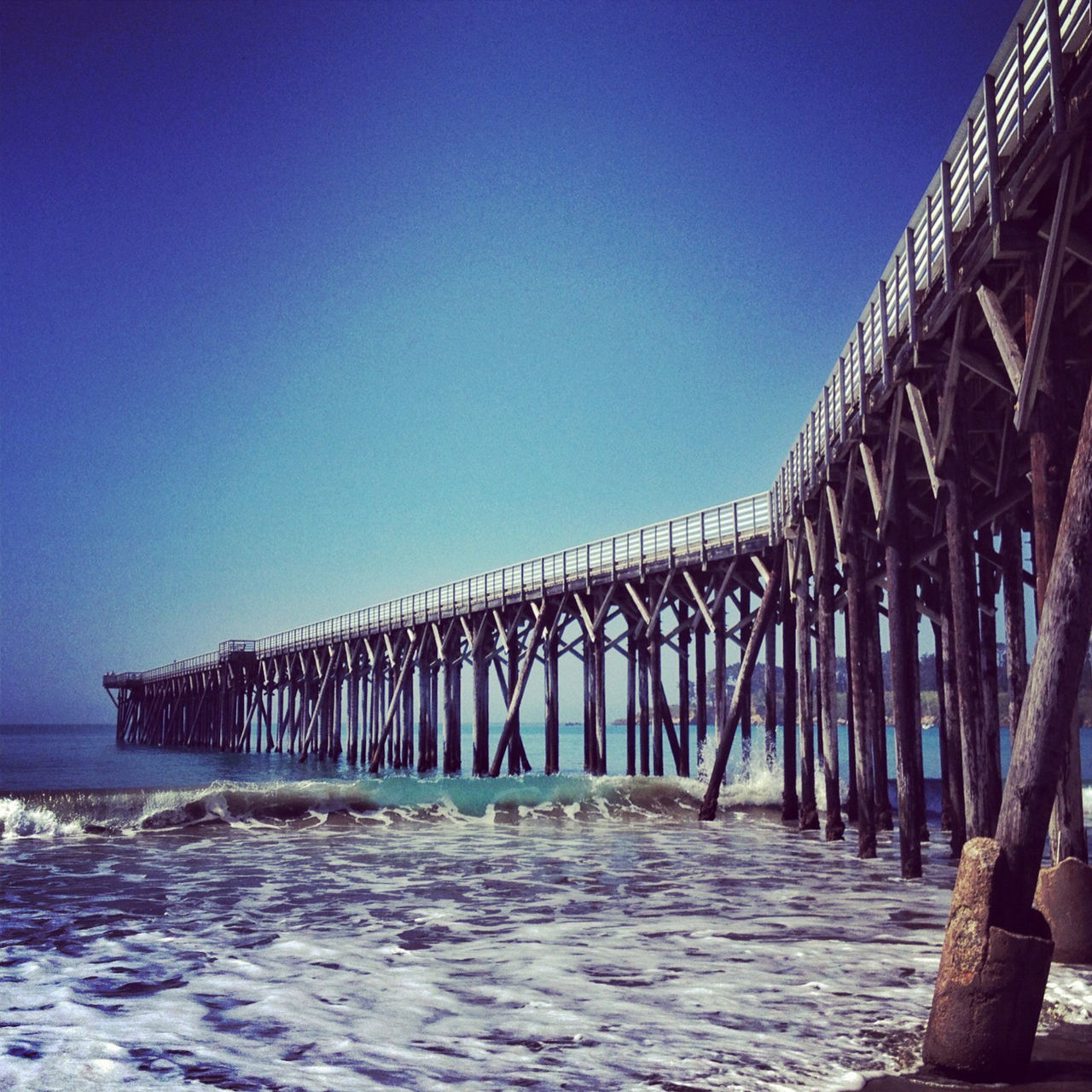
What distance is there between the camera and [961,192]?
7.40m

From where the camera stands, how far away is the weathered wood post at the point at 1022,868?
3.49m

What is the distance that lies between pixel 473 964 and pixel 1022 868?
11.9 feet

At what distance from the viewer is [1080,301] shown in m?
7.16

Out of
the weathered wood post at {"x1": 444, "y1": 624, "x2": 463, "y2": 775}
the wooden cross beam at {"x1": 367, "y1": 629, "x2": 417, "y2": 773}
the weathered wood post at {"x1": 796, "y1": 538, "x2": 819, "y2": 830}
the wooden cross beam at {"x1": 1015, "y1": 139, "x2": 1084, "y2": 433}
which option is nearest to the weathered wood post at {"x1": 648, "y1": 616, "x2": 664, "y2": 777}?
the weathered wood post at {"x1": 796, "y1": 538, "x2": 819, "y2": 830}

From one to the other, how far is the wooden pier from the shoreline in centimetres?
153

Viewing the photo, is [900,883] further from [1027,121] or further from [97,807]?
[97,807]

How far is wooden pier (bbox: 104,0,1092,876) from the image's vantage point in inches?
214

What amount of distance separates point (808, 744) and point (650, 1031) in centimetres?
958

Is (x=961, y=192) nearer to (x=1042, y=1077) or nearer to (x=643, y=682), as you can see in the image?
(x=1042, y=1077)

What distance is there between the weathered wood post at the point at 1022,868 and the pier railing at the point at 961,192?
2.91 m

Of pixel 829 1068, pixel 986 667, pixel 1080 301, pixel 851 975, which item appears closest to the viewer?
pixel 829 1068

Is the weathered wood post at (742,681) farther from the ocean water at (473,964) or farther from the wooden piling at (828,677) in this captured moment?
the wooden piling at (828,677)

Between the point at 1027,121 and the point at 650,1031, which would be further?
the point at 1027,121

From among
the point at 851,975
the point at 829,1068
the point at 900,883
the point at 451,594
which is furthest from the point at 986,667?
the point at 451,594
